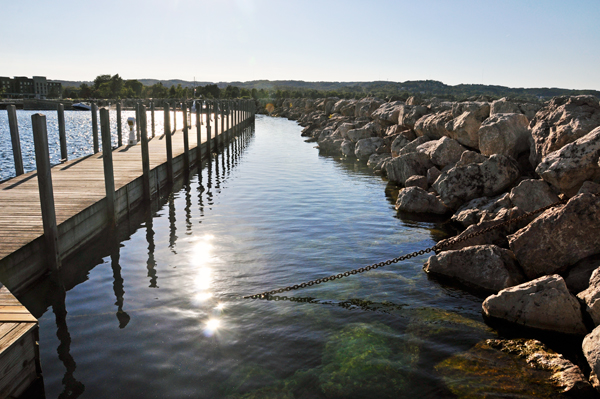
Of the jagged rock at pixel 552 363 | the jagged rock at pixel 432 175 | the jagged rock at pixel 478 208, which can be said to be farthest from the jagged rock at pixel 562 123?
the jagged rock at pixel 552 363

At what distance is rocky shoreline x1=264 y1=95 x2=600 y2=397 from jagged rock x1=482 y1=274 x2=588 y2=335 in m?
0.01

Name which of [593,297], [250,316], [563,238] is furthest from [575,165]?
[250,316]

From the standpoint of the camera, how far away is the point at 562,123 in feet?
37.4

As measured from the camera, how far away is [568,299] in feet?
22.3

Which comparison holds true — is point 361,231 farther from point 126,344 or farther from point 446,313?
point 126,344

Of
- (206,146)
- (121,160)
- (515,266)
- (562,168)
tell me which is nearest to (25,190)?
(121,160)

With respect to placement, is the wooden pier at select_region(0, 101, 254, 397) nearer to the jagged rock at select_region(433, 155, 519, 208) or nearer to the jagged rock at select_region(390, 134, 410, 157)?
the jagged rock at select_region(433, 155, 519, 208)

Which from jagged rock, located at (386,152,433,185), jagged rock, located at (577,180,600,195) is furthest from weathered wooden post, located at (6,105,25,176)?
jagged rock, located at (577,180,600,195)

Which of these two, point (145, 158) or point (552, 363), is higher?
point (145, 158)

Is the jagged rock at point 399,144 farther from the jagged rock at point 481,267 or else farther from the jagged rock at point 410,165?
the jagged rock at point 481,267

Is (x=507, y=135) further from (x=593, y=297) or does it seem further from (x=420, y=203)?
(x=593, y=297)

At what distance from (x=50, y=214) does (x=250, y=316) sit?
4.07 metres

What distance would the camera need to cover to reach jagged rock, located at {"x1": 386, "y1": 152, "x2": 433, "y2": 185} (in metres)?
17.3

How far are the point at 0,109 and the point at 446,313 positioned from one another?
125 meters
